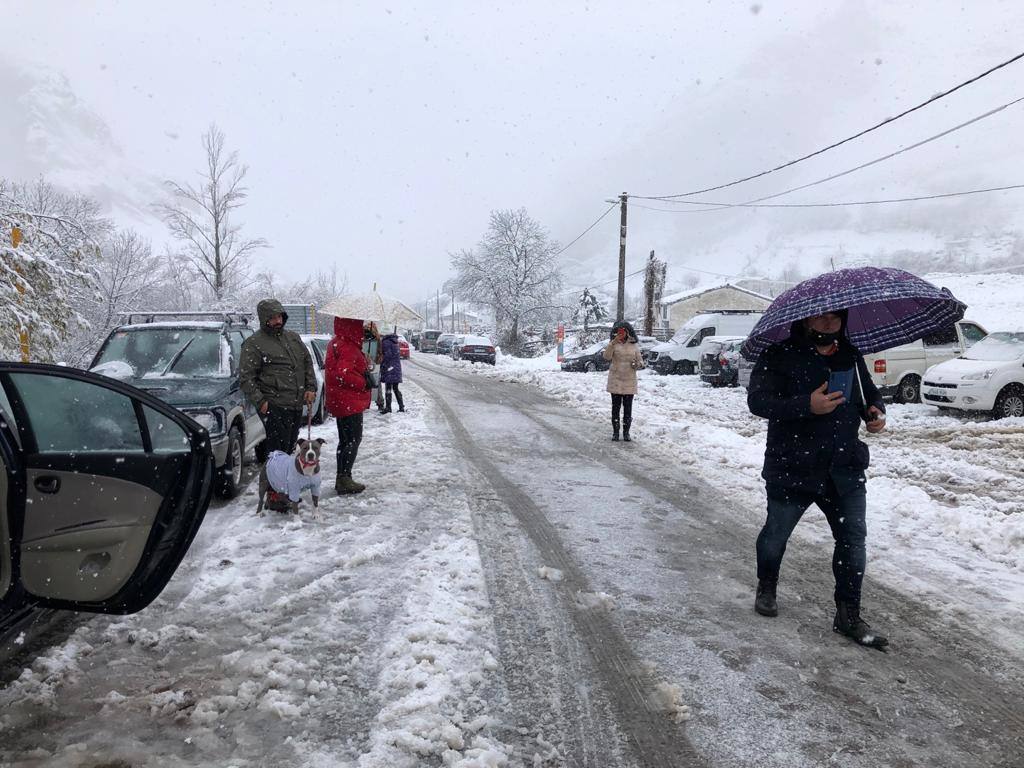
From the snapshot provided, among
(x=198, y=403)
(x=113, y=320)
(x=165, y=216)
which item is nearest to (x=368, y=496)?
(x=198, y=403)

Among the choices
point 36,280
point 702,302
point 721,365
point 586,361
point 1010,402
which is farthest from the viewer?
point 702,302

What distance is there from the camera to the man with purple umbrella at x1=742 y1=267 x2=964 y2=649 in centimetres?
327

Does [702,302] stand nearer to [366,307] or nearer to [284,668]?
[366,307]

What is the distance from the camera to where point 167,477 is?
3123 millimetres

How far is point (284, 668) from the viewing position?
3.06 metres

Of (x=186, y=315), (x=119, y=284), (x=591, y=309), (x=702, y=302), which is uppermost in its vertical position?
(x=702, y=302)

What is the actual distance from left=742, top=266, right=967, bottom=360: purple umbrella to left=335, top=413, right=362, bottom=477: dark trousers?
156 inches

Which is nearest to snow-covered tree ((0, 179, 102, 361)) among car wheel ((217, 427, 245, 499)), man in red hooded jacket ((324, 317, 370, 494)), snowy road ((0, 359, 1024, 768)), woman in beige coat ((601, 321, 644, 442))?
car wheel ((217, 427, 245, 499))

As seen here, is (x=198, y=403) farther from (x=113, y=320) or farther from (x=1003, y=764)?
(x=113, y=320)

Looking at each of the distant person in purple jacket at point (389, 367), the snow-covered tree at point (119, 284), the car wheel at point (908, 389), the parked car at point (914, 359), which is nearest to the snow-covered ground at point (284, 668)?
the distant person in purple jacket at point (389, 367)

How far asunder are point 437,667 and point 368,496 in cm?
338

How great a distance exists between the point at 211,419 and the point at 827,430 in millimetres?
5184

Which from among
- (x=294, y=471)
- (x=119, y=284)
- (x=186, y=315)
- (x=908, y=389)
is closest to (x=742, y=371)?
(x=908, y=389)

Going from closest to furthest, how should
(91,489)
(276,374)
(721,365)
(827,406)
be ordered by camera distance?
(91,489) < (827,406) < (276,374) < (721,365)
